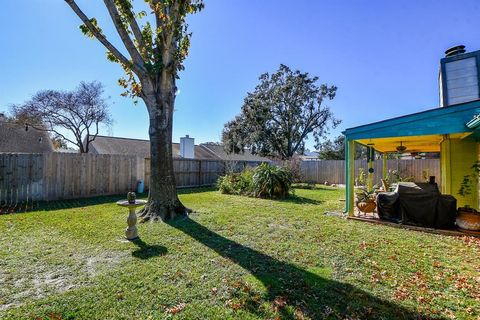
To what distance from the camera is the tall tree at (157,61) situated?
5141 millimetres

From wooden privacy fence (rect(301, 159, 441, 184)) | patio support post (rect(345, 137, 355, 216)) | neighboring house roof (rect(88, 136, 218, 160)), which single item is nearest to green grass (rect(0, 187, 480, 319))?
patio support post (rect(345, 137, 355, 216))

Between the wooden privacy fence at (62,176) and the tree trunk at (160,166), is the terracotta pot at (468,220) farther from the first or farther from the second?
the wooden privacy fence at (62,176)

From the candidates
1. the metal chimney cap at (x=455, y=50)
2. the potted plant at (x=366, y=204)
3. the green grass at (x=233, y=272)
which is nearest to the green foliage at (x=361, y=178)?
the potted plant at (x=366, y=204)

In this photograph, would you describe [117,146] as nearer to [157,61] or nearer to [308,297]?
[157,61]

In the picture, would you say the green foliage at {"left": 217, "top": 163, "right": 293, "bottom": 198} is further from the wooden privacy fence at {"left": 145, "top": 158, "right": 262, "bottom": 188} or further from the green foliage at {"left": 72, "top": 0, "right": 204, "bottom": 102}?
the green foliage at {"left": 72, "top": 0, "right": 204, "bottom": 102}

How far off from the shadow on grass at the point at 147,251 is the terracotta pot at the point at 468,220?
19.2 feet

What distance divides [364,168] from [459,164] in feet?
27.1

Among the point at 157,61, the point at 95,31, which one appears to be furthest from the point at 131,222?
the point at 95,31

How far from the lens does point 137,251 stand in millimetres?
3652

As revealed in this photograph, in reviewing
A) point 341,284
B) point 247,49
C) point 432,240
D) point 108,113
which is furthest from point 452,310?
point 108,113

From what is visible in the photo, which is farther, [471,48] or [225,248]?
[471,48]

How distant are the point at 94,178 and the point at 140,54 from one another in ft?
19.2

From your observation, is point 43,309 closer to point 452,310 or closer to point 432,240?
point 452,310

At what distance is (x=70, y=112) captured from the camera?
67.1 feet
